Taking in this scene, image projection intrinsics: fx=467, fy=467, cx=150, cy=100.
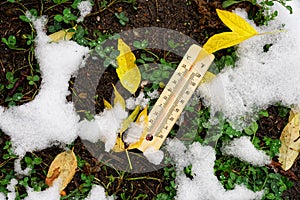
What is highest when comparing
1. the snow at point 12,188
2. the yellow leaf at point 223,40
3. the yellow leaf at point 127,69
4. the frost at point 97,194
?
the yellow leaf at point 223,40

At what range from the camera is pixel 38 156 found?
1.85 meters

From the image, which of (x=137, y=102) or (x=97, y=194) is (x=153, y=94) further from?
(x=97, y=194)

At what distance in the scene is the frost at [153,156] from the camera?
1.88 metres

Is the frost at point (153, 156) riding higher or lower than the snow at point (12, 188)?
higher

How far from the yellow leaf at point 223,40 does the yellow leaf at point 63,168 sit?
702 mm

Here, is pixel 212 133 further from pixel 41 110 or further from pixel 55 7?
pixel 55 7

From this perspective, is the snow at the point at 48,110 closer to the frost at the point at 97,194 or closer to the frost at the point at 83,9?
the frost at the point at 83,9

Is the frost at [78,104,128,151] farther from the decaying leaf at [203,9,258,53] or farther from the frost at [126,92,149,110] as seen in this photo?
the decaying leaf at [203,9,258,53]

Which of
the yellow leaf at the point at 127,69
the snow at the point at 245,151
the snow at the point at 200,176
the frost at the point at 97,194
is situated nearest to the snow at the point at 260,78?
the snow at the point at 245,151

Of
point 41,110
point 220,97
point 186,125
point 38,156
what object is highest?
point 220,97

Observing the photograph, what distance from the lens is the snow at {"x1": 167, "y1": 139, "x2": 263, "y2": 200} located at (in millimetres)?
1889

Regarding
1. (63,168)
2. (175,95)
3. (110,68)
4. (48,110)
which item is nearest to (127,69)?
(110,68)

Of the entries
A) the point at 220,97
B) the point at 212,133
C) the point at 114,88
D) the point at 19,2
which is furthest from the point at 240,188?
the point at 19,2

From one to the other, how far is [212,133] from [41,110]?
694mm
